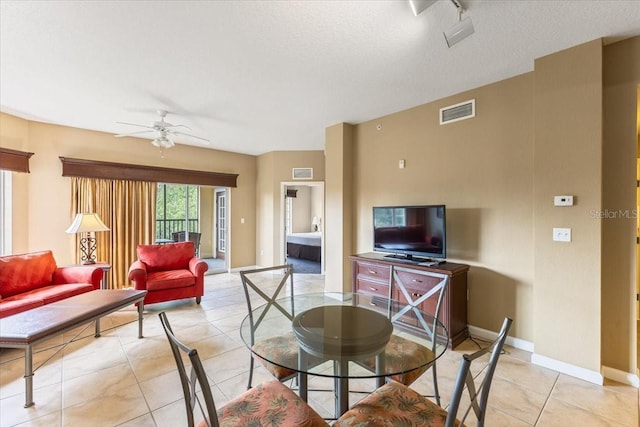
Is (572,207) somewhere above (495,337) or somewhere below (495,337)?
above

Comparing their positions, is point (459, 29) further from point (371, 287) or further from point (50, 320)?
point (50, 320)

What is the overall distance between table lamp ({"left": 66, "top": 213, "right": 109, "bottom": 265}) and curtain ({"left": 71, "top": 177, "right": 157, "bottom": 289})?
0.15m

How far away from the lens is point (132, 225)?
16.6ft

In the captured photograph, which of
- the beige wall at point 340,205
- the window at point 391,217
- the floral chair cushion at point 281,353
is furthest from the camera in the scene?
the beige wall at point 340,205

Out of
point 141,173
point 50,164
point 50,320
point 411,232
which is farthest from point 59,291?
point 411,232

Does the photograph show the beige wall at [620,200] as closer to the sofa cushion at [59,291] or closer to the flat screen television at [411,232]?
the flat screen television at [411,232]

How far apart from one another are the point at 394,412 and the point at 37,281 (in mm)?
4296

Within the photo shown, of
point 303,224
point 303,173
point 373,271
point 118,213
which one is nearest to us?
point 373,271

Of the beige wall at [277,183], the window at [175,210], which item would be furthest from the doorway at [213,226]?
the beige wall at [277,183]

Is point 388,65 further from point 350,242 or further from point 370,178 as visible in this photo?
point 350,242

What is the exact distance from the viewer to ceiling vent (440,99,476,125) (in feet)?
10.6

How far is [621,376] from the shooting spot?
2.29 m

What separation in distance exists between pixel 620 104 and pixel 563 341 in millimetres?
2051

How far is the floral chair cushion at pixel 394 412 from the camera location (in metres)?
1.25
